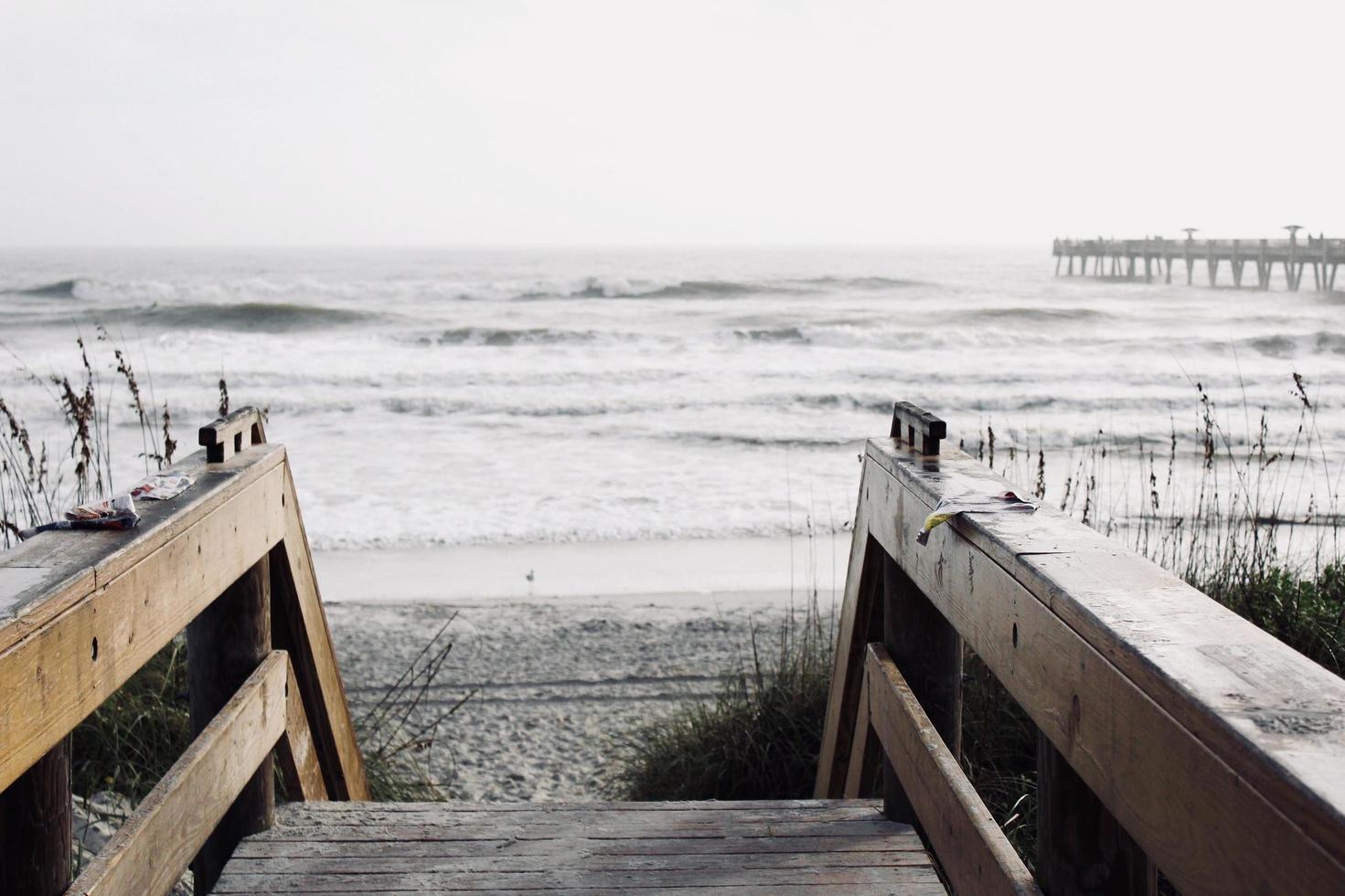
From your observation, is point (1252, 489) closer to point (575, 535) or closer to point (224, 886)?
point (575, 535)

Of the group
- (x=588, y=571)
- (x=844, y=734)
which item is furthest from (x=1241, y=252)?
(x=844, y=734)

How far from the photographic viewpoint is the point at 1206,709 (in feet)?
3.32

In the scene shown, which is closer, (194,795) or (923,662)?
(194,795)

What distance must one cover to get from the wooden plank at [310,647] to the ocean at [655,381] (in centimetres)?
297

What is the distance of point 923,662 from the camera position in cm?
261

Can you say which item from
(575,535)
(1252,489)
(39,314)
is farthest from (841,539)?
(39,314)

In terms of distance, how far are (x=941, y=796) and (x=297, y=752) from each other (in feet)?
5.09

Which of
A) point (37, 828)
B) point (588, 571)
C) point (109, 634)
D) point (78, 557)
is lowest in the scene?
point (588, 571)

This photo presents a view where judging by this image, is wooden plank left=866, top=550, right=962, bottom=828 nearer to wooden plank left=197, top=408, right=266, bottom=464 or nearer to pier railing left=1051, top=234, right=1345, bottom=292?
wooden plank left=197, top=408, right=266, bottom=464

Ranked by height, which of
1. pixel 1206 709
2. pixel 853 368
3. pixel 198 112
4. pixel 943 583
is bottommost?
pixel 853 368

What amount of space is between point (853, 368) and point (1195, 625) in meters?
22.3

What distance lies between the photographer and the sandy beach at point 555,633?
4734mm

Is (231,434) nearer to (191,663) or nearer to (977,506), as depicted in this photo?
(191,663)

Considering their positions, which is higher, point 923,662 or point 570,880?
point 923,662
